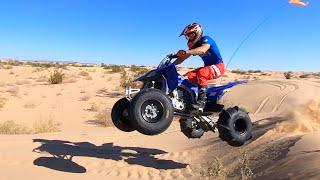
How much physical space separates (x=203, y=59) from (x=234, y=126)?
120 centimetres

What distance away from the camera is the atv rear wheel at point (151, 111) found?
22.6ft

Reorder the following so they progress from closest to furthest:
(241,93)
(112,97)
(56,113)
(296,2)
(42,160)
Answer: (296,2)
(42,160)
(56,113)
(241,93)
(112,97)

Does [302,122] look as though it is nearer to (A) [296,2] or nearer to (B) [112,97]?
(A) [296,2]

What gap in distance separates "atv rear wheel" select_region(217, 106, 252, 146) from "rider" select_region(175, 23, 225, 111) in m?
0.46

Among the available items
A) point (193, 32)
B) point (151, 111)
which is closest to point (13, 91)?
point (193, 32)

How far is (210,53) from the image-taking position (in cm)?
790

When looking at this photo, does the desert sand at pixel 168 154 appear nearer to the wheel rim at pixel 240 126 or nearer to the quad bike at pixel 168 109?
the wheel rim at pixel 240 126

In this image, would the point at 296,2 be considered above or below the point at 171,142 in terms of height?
above

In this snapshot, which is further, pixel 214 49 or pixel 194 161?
pixel 194 161

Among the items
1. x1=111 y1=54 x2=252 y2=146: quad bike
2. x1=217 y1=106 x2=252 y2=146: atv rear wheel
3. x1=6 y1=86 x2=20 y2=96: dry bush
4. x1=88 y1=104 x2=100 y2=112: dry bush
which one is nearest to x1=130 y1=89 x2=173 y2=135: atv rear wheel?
x1=111 y1=54 x2=252 y2=146: quad bike

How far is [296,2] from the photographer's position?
7.27 meters

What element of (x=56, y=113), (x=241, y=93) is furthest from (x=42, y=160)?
(x=241, y=93)

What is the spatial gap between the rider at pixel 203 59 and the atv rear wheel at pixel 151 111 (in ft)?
2.50

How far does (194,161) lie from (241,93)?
44.6 ft
